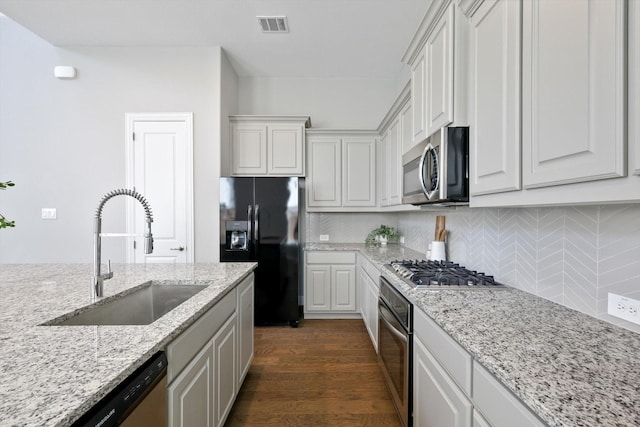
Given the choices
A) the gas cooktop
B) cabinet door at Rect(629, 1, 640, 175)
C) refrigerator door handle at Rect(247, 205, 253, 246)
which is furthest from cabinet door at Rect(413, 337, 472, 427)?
refrigerator door handle at Rect(247, 205, 253, 246)

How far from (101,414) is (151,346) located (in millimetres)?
213

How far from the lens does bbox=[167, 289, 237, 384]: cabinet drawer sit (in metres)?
1.03

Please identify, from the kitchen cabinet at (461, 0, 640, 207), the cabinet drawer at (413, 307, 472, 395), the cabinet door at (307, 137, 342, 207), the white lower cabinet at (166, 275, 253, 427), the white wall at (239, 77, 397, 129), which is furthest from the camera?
the white wall at (239, 77, 397, 129)

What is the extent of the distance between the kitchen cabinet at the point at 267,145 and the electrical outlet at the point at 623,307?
9.85ft

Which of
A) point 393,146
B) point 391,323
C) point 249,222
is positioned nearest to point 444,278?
point 391,323

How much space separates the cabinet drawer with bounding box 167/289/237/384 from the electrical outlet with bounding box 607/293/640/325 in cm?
154

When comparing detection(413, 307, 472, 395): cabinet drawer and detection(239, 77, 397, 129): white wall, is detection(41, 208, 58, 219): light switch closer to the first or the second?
detection(239, 77, 397, 129): white wall

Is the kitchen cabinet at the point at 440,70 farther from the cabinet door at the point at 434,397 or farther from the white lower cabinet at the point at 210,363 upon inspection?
the white lower cabinet at the point at 210,363

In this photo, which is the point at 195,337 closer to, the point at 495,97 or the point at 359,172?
the point at 495,97

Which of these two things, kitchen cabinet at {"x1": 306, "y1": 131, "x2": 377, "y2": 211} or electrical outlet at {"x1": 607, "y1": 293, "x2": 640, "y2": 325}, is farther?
kitchen cabinet at {"x1": 306, "y1": 131, "x2": 377, "y2": 211}

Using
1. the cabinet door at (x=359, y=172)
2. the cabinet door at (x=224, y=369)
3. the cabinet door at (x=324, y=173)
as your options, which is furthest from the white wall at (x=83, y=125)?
the cabinet door at (x=224, y=369)

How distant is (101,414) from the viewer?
25.8 inches

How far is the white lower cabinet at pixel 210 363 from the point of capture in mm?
1067

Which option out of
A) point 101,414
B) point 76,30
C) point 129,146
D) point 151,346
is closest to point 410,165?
point 151,346
